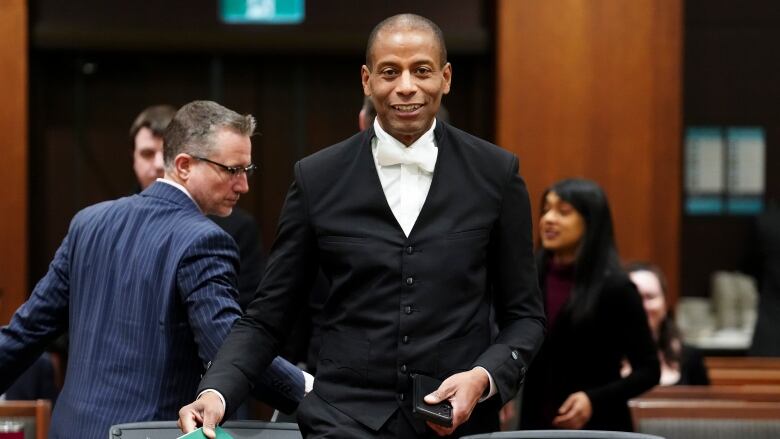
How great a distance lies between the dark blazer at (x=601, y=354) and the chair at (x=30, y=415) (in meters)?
1.43

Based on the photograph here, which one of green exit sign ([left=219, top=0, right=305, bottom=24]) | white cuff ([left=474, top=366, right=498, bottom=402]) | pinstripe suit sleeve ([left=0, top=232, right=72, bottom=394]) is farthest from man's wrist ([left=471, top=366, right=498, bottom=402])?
green exit sign ([left=219, top=0, right=305, bottom=24])

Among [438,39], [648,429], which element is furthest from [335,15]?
[438,39]

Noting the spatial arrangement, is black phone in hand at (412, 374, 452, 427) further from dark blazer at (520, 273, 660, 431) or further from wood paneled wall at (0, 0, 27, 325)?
wood paneled wall at (0, 0, 27, 325)

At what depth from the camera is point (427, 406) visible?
2.16 metres

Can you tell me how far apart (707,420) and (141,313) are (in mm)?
1804

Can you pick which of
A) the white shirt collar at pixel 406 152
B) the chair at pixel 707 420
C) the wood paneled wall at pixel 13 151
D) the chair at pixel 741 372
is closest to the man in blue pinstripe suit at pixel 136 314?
the white shirt collar at pixel 406 152

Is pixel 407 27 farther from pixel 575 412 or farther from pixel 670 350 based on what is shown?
pixel 670 350

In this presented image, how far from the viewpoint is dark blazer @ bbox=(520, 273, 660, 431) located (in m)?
3.91

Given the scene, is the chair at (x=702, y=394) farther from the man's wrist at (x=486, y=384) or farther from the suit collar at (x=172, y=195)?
the man's wrist at (x=486, y=384)

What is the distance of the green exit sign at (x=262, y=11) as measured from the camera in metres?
7.91

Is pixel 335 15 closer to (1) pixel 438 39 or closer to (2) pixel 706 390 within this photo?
(2) pixel 706 390

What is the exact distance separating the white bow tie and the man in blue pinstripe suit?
64 cm

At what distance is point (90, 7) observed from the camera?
781 cm

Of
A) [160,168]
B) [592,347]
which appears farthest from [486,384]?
[160,168]
